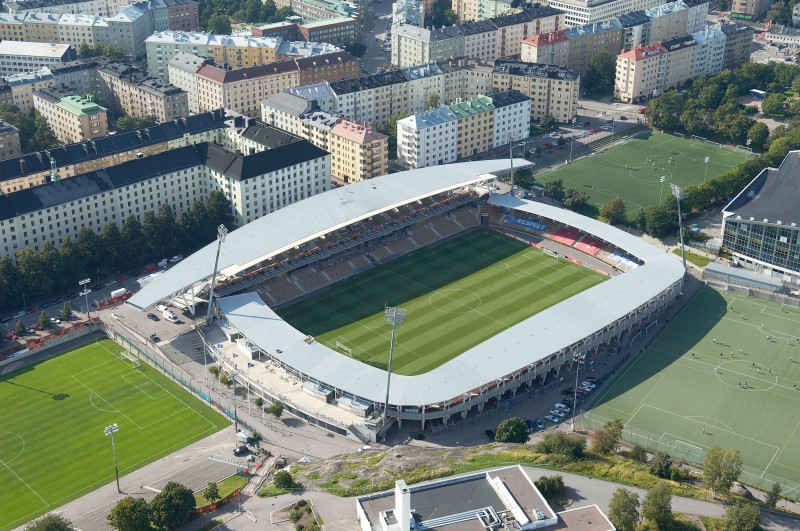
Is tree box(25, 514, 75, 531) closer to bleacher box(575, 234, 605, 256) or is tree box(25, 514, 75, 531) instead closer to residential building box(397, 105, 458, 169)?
bleacher box(575, 234, 605, 256)

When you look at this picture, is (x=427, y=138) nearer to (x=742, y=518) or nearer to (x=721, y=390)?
(x=721, y=390)

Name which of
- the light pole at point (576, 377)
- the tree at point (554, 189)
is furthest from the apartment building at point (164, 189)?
the light pole at point (576, 377)

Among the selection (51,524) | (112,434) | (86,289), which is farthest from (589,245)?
(51,524)

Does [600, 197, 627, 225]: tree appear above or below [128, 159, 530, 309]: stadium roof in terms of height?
below

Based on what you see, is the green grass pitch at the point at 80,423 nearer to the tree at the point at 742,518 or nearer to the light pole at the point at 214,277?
the light pole at the point at 214,277

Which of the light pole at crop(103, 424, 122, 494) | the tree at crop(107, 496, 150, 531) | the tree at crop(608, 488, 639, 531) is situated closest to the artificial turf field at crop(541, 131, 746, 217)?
the tree at crop(608, 488, 639, 531)
